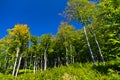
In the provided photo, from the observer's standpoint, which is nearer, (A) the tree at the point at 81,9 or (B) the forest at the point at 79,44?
(B) the forest at the point at 79,44

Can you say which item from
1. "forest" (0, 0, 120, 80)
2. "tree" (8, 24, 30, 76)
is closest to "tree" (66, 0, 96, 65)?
"forest" (0, 0, 120, 80)

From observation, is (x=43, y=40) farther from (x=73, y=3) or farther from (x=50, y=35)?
(x=73, y=3)

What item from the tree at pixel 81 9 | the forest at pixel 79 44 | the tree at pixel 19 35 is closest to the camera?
the forest at pixel 79 44

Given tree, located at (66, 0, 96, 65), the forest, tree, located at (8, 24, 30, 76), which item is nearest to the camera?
the forest

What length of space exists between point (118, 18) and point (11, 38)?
3251 cm

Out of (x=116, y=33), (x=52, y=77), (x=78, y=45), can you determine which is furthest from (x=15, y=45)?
(x=116, y=33)

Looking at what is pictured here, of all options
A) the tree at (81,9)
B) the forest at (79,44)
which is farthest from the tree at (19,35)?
the tree at (81,9)

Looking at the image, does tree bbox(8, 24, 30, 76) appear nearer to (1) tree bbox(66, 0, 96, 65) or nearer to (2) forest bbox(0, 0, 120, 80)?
(2) forest bbox(0, 0, 120, 80)

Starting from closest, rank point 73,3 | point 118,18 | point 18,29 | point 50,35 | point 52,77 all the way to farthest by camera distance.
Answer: point 118,18 < point 52,77 < point 73,3 < point 18,29 < point 50,35

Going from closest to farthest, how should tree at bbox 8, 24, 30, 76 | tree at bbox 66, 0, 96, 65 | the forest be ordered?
the forest → tree at bbox 66, 0, 96, 65 → tree at bbox 8, 24, 30, 76

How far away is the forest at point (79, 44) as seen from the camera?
16.1m

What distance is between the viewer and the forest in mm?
16062

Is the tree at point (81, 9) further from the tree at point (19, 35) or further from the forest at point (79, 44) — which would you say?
the tree at point (19, 35)

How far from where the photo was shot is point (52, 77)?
744 inches
